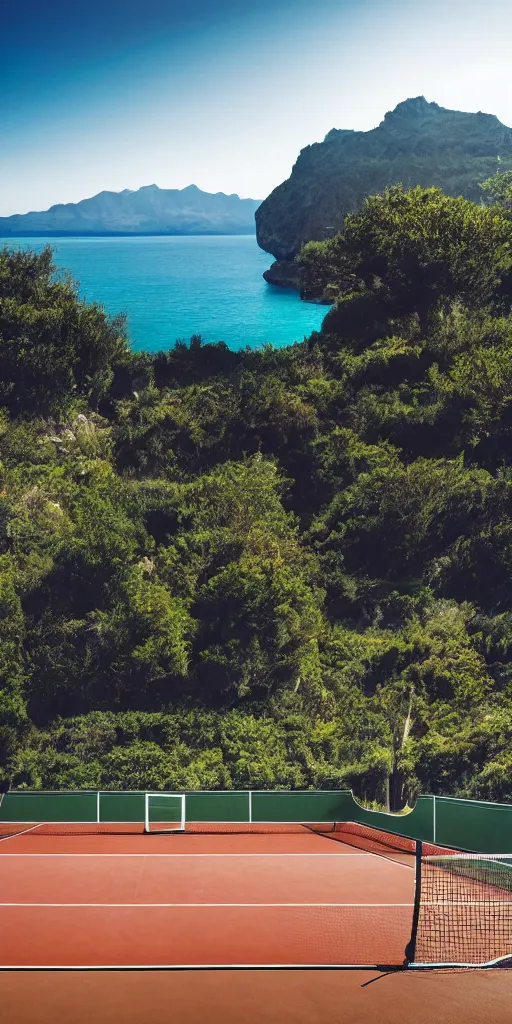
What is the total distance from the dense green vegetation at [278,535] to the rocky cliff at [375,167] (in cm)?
4833

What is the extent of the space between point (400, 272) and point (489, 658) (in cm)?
1860

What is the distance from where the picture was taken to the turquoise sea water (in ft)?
174

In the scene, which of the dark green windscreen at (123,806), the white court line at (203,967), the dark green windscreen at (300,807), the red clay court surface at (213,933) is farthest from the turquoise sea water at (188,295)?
the white court line at (203,967)

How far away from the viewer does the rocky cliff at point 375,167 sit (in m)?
96.2

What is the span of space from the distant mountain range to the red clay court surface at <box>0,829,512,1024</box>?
7794cm

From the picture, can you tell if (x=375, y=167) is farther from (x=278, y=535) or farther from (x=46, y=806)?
(x=46, y=806)

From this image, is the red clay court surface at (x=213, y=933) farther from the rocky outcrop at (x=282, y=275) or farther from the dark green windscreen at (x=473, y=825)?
the rocky outcrop at (x=282, y=275)

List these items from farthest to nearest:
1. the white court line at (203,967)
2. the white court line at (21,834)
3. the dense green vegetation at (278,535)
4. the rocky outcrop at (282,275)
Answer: the rocky outcrop at (282,275) → the dense green vegetation at (278,535) → the white court line at (21,834) → the white court line at (203,967)

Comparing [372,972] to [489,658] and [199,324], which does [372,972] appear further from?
[199,324]

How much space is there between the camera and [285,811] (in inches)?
834

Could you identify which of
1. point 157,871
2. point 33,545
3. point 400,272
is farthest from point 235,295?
point 157,871

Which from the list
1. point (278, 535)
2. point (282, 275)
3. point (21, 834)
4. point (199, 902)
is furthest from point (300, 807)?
point (282, 275)

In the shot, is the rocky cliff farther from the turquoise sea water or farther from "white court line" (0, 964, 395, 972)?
"white court line" (0, 964, 395, 972)

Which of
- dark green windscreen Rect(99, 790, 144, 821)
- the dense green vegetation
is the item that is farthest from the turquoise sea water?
dark green windscreen Rect(99, 790, 144, 821)
